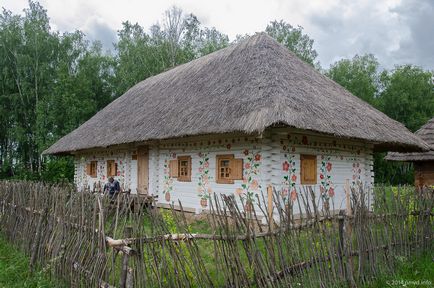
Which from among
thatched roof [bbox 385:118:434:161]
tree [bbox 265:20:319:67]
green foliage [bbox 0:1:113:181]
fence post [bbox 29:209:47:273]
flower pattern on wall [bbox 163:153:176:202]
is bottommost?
fence post [bbox 29:209:47:273]

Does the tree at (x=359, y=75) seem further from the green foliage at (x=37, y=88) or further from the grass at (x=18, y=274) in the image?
the grass at (x=18, y=274)

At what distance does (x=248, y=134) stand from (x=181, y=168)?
287 cm

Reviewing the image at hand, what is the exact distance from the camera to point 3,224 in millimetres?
6980

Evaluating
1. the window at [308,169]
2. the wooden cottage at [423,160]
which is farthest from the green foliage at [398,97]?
the window at [308,169]

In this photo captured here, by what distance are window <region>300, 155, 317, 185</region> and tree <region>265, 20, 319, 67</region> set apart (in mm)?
19388

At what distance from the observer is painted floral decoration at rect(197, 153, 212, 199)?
8.73 metres

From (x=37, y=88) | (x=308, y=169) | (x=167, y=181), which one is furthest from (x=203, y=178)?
(x=37, y=88)

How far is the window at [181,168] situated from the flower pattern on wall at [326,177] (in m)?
3.14

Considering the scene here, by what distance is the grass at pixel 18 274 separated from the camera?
4.39 m

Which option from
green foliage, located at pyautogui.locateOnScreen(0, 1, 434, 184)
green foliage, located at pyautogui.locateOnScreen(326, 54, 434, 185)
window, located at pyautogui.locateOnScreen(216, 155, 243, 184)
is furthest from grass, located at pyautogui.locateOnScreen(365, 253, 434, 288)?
green foliage, located at pyautogui.locateOnScreen(326, 54, 434, 185)

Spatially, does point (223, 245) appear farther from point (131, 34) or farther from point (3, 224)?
point (131, 34)

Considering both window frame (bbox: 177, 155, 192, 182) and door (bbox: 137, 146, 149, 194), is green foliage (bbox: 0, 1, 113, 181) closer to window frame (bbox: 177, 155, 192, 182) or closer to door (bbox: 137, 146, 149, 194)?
door (bbox: 137, 146, 149, 194)

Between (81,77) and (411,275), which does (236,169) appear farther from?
(81,77)

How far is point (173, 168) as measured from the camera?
9.81 metres
